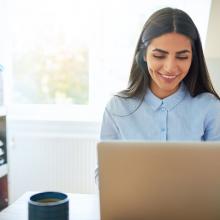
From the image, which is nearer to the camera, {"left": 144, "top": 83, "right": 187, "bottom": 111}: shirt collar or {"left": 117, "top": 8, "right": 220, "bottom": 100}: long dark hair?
{"left": 117, "top": 8, "right": 220, "bottom": 100}: long dark hair

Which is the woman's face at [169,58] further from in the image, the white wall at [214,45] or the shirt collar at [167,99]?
the white wall at [214,45]

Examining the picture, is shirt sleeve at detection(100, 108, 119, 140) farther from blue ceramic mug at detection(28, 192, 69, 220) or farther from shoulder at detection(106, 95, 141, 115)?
blue ceramic mug at detection(28, 192, 69, 220)

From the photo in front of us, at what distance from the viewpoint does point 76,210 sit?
0.99 metres

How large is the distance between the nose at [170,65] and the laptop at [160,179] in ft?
1.68

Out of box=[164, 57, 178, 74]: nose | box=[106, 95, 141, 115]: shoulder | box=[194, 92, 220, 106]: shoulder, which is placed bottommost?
box=[106, 95, 141, 115]: shoulder

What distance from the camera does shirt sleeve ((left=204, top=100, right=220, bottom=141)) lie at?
1.31 m

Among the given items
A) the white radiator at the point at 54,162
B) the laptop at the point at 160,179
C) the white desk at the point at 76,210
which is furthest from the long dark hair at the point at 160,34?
the white radiator at the point at 54,162

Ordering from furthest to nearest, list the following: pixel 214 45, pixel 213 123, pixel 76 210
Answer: pixel 214 45, pixel 213 123, pixel 76 210

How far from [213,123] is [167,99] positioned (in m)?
0.19

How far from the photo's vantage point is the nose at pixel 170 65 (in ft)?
3.96

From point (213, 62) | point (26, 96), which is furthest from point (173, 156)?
point (26, 96)

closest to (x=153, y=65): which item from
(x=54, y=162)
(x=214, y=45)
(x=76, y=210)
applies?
(x=76, y=210)

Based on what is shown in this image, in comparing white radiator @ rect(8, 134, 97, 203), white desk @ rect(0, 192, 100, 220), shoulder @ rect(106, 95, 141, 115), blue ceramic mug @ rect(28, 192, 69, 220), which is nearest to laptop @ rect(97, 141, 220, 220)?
blue ceramic mug @ rect(28, 192, 69, 220)

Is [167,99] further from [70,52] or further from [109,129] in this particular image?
[70,52]
